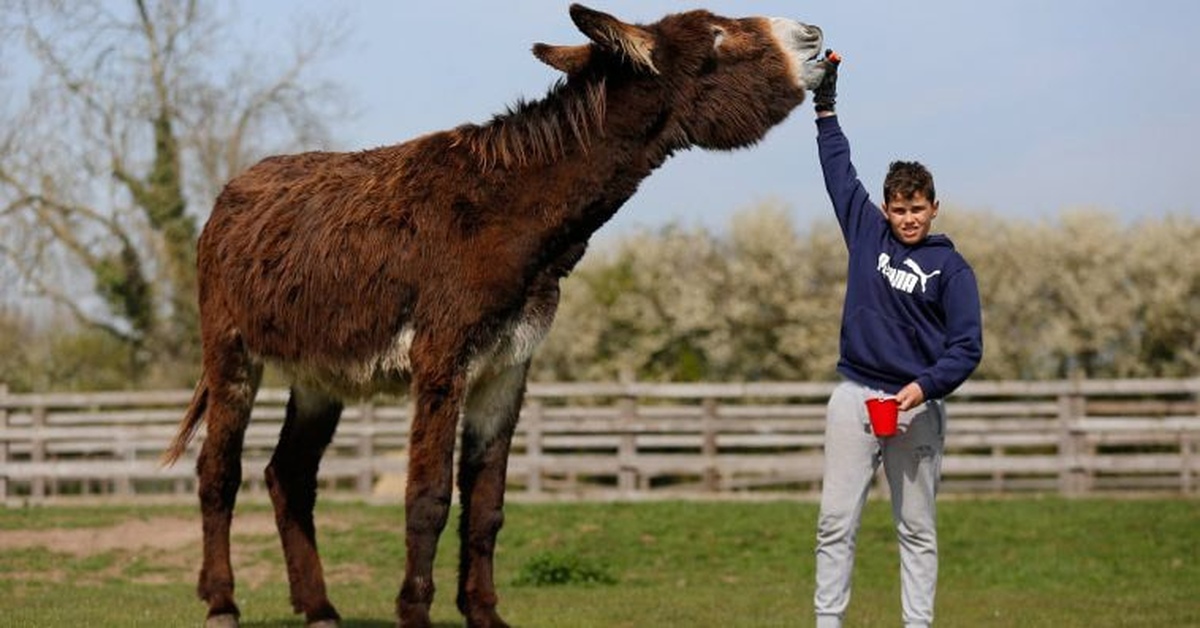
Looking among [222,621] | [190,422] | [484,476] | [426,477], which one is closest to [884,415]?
[426,477]

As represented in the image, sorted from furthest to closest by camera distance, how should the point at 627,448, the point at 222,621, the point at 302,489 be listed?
the point at 627,448, the point at 302,489, the point at 222,621

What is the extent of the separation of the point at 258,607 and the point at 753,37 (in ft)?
19.8

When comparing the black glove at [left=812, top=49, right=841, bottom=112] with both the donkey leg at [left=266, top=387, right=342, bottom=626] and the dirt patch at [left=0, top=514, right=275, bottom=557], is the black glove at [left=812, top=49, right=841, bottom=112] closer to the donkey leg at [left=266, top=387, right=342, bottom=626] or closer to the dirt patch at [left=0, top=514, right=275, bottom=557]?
the donkey leg at [left=266, top=387, right=342, bottom=626]

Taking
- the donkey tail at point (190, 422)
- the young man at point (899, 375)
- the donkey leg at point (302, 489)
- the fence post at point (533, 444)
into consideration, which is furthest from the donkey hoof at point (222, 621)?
the fence post at point (533, 444)

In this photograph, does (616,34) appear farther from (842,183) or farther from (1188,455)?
(1188,455)

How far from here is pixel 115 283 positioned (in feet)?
106

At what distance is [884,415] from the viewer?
6.30 meters

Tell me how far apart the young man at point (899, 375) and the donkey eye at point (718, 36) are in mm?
1126

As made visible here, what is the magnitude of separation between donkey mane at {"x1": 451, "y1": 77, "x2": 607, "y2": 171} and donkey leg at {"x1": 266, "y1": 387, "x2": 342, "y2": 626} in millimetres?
1941

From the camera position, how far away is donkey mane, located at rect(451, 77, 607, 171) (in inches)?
293

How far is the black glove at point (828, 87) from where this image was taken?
7188 mm

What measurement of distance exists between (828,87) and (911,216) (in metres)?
0.90

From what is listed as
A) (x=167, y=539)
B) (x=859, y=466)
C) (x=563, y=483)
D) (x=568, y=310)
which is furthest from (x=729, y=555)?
(x=568, y=310)

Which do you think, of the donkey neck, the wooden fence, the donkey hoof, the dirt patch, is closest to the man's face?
the donkey neck
